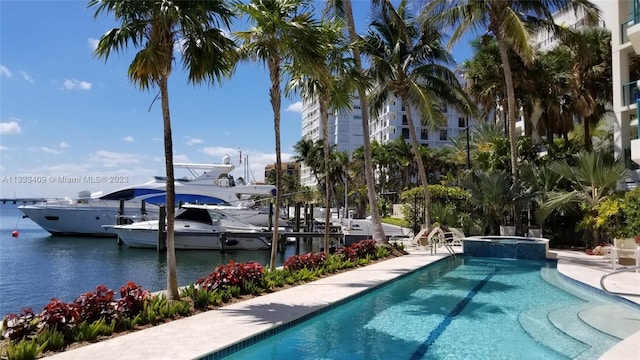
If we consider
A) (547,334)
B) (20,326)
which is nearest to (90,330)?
(20,326)

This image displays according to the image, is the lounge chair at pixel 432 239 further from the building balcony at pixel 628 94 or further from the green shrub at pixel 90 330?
the green shrub at pixel 90 330

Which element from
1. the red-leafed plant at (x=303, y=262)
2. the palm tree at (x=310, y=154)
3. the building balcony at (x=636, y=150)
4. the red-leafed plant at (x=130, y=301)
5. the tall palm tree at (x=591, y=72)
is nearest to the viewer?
the red-leafed plant at (x=130, y=301)

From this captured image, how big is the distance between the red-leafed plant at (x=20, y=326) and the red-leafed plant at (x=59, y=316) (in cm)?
13

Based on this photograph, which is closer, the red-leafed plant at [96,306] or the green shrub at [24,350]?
the green shrub at [24,350]

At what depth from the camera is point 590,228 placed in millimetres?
18453

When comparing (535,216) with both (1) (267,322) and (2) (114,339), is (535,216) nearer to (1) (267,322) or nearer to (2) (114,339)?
(1) (267,322)

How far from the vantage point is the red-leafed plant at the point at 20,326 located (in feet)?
19.6

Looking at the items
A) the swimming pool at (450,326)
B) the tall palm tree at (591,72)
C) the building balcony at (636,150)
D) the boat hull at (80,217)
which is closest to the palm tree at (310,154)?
the boat hull at (80,217)

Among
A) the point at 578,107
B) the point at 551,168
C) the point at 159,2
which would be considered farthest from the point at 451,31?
the point at 159,2

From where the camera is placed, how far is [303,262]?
12.5 meters

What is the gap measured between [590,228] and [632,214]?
3.99 meters

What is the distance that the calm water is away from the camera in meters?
17.2

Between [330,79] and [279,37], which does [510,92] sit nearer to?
[330,79]

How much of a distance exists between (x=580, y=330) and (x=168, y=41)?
8490 mm
